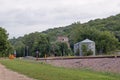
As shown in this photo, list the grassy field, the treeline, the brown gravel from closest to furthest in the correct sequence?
the grassy field < the brown gravel < the treeline

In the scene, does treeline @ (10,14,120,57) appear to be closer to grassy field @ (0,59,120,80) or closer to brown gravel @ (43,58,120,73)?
brown gravel @ (43,58,120,73)

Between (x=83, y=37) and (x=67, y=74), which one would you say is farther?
(x=83, y=37)

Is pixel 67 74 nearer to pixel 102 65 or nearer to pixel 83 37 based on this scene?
pixel 102 65

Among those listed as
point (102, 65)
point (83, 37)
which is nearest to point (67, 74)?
point (102, 65)

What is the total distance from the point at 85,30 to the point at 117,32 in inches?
611

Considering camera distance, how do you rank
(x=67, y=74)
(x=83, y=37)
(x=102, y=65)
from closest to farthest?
(x=67, y=74) < (x=102, y=65) < (x=83, y=37)

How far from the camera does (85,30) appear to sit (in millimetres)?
169750

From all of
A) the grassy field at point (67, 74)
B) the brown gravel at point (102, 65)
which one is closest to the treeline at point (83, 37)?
the brown gravel at point (102, 65)

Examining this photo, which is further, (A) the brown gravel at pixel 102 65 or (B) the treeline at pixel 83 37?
(B) the treeline at pixel 83 37

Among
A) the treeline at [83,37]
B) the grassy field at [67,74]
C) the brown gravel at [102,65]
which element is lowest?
the grassy field at [67,74]

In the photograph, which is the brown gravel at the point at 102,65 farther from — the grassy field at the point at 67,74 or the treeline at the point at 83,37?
the treeline at the point at 83,37

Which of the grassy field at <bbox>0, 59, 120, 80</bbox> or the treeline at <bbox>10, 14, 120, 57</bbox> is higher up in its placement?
the treeline at <bbox>10, 14, 120, 57</bbox>

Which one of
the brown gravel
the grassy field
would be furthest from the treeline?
the grassy field

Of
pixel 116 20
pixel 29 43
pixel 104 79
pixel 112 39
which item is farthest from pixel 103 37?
pixel 104 79
